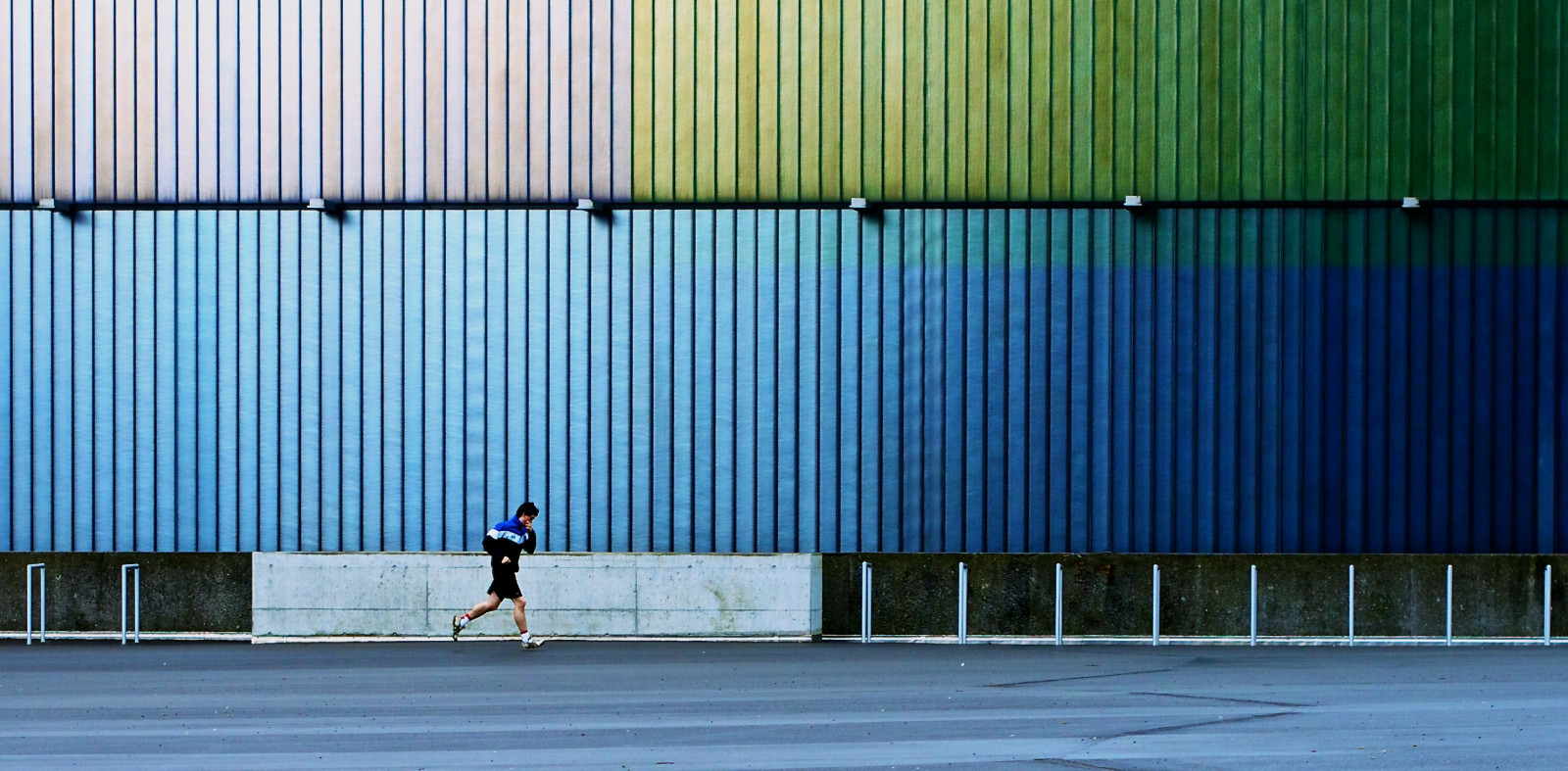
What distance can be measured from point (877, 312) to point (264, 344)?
7584 millimetres

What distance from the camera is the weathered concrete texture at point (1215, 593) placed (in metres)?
20.2

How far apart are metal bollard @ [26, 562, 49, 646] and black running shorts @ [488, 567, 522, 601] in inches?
237

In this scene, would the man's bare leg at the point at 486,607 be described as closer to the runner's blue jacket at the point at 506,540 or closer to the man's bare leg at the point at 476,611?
the man's bare leg at the point at 476,611

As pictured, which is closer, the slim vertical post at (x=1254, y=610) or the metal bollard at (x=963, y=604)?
the slim vertical post at (x=1254, y=610)

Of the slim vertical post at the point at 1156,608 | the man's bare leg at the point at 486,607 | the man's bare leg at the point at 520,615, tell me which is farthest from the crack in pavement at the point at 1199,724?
the man's bare leg at the point at 486,607

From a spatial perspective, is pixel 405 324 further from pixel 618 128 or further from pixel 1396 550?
pixel 1396 550

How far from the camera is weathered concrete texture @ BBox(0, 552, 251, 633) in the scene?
20.9m

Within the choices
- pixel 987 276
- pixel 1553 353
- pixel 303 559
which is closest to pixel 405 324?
pixel 303 559

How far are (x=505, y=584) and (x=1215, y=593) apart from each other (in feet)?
27.6

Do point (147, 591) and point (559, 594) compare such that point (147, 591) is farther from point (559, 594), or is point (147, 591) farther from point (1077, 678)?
point (1077, 678)

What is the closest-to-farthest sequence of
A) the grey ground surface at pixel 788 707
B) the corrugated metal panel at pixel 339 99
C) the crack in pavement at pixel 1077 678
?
the grey ground surface at pixel 788 707, the crack in pavement at pixel 1077 678, the corrugated metal panel at pixel 339 99

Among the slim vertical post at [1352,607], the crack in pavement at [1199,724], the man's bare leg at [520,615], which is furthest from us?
the slim vertical post at [1352,607]

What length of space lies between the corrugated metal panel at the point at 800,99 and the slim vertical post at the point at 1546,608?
4680mm

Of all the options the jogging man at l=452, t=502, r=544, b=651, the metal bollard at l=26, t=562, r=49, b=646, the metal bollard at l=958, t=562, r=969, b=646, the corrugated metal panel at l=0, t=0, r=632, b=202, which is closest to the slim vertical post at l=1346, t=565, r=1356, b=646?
the metal bollard at l=958, t=562, r=969, b=646
